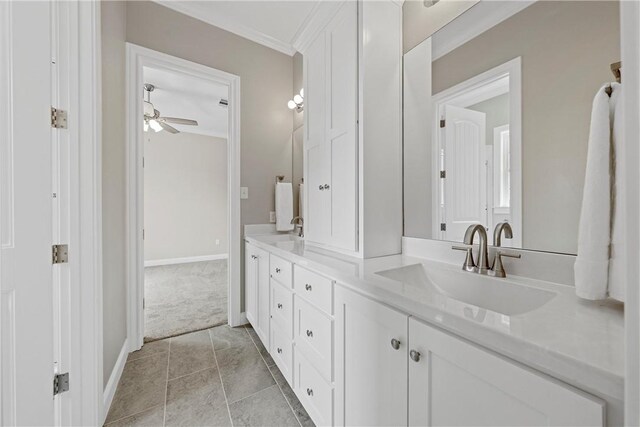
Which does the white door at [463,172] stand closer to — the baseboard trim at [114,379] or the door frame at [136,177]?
the baseboard trim at [114,379]

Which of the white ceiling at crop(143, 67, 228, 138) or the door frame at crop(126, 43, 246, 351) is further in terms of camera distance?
the white ceiling at crop(143, 67, 228, 138)

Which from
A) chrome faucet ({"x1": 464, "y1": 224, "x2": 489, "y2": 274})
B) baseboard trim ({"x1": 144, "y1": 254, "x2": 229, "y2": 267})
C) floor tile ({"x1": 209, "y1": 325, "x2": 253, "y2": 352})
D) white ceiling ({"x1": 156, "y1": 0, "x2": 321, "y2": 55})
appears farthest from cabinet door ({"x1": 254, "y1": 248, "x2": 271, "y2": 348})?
baseboard trim ({"x1": 144, "y1": 254, "x2": 229, "y2": 267})

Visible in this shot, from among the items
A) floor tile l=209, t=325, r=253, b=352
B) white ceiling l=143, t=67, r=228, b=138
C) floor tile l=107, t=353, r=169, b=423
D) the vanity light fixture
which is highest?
white ceiling l=143, t=67, r=228, b=138

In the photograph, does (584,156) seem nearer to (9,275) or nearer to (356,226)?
(356,226)

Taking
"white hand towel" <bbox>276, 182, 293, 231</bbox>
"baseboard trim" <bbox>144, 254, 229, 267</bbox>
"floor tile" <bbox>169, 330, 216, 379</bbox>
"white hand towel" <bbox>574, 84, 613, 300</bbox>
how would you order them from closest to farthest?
"white hand towel" <bbox>574, 84, 613, 300</bbox> < "floor tile" <bbox>169, 330, 216, 379</bbox> < "white hand towel" <bbox>276, 182, 293, 231</bbox> < "baseboard trim" <bbox>144, 254, 229, 267</bbox>

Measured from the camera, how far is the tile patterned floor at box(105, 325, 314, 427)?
1.30 metres

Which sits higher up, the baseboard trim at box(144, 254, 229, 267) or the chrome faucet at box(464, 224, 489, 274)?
the chrome faucet at box(464, 224, 489, 274)

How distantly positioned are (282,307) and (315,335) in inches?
15.3

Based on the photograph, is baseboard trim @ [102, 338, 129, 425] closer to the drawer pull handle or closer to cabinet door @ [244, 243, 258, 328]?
cabinet door @ [244, 243, 258, 328]

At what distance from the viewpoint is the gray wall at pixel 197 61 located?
146 centimetres

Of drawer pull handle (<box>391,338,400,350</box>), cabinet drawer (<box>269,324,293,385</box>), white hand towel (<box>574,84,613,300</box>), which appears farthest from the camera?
cabinet drawer (<box>269,324,293,385</box>)

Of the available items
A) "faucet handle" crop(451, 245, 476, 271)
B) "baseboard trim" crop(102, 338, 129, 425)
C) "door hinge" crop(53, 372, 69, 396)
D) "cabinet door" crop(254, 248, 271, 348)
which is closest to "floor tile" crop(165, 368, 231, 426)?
"baseboard trim" crop(102, 338, 129, 425)

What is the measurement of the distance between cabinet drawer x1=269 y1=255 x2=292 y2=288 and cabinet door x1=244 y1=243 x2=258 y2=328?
0.39 meters

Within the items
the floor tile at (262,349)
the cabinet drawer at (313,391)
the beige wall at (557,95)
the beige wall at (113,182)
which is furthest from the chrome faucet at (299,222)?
the beige wall at (557,95)
